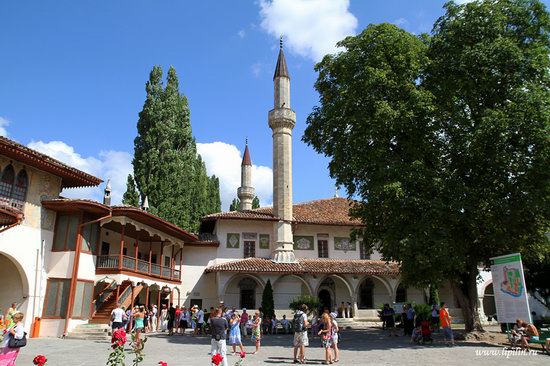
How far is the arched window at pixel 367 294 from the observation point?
91.6ft

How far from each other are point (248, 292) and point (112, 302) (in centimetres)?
898

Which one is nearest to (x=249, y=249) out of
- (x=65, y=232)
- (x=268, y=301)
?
(x=268, y=301)

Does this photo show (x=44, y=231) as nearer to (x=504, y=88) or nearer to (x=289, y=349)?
(x=289, y=349)

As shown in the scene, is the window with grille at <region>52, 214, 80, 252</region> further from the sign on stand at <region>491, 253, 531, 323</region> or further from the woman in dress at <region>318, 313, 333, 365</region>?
the sign on stand at <region>491, 253, 531, 323</region>

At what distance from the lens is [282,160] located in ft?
88.3

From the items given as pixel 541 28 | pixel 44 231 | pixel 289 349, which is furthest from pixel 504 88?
pixel 44 231

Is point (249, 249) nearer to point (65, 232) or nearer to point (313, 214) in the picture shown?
point (313, 214)

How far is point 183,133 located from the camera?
28.6 meters

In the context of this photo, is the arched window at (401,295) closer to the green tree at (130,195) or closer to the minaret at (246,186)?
the minaret at (246,186)

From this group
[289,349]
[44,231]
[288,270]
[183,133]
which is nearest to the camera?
[289,349]

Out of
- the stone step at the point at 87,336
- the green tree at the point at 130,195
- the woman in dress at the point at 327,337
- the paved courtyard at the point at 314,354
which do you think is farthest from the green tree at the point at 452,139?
the green tree at the point at 130,195

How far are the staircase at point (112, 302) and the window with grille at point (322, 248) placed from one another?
1208 centimetres

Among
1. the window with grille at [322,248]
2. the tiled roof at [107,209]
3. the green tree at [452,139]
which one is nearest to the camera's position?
the green tree at [452,139]

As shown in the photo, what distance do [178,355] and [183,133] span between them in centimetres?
1907
